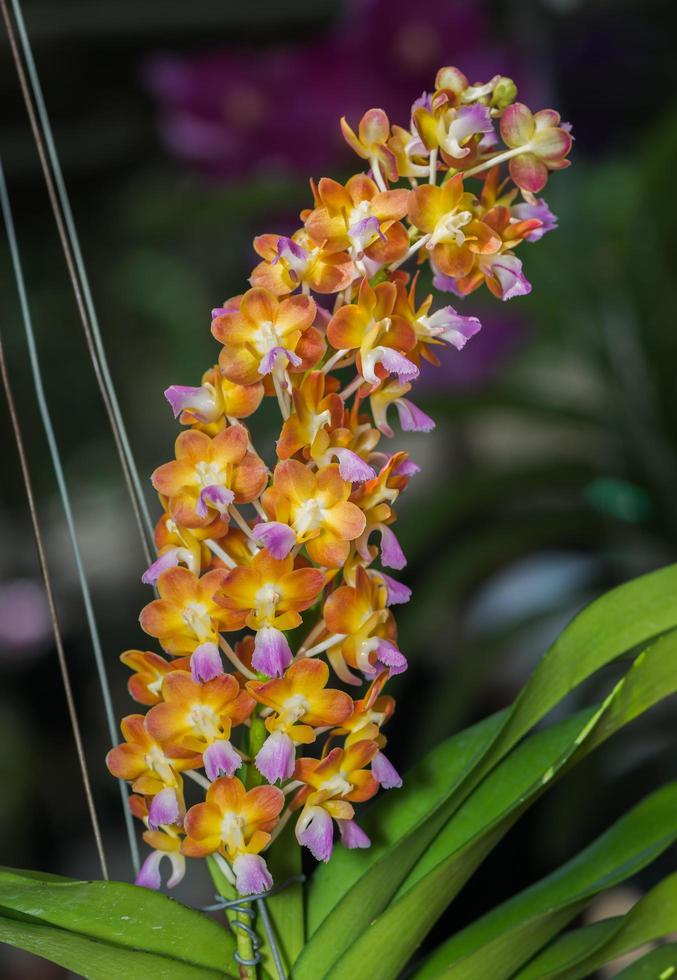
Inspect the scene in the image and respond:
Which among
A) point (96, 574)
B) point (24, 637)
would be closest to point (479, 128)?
point (24, 637)

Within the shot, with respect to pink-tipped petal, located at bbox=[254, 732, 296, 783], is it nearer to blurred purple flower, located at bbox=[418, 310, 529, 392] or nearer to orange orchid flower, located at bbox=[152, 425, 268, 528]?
orange orchid flower, located at bbox=[152, 425, 268, 528]

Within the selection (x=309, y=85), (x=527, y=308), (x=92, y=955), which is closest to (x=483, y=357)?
(x=527, y=308)

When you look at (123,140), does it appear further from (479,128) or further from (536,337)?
(479,128)

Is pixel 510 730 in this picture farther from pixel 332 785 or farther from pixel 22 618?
pixel 22 618

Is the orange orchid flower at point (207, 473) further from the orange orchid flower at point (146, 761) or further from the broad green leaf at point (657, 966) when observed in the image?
the broad green leaf at point (657, 966)

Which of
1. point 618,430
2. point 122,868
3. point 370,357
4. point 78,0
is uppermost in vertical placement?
point 78,0

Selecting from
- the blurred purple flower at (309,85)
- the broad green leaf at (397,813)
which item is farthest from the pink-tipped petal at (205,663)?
the blurred purple flower at (309,85)

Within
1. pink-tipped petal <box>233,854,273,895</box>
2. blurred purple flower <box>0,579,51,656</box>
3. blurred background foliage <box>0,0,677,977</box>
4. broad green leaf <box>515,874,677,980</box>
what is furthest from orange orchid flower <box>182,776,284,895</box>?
blurred purple flower <box>0,579,51,656</box>

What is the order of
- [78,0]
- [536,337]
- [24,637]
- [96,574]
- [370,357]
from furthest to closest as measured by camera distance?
[96,574], [24,637], [78,0], [536,337], [370,357]
